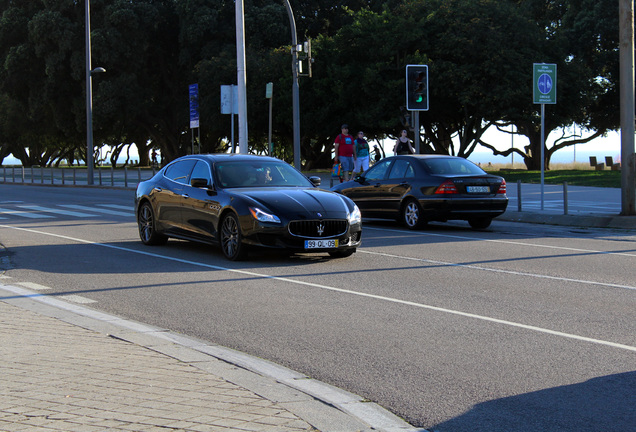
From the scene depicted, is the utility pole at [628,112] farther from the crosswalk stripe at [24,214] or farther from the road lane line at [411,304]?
the crosswalk stripe at [24,214]

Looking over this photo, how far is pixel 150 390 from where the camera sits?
5.18 metres

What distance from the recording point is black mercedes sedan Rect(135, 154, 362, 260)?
12.0 metres

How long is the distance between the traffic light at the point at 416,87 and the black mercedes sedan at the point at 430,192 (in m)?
3.63

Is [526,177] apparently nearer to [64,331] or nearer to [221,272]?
[221,272]

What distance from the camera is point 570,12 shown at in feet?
169

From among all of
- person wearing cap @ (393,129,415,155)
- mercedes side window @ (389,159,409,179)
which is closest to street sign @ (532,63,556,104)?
mercedes side window @ (389,159,409,179)

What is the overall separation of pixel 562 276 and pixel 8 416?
25.4ft

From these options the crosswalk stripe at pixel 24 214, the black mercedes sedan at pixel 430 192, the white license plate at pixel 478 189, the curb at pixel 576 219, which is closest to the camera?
the black mercedes sedan at pixel 430 192

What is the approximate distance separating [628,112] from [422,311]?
456 inches

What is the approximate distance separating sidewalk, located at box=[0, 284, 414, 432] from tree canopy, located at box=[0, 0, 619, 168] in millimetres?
31856

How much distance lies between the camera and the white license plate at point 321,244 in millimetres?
12023

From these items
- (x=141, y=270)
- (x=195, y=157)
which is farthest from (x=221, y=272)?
(x=195, y=157)

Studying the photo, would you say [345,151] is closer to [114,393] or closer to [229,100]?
[229,100]

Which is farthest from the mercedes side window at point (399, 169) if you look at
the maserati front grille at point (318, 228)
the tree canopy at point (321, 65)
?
the tree canopy at point (321, 65)
